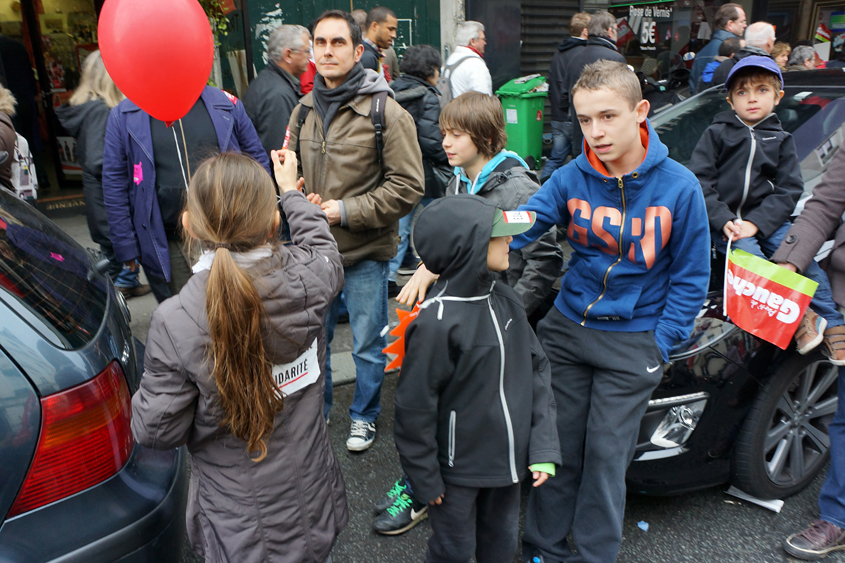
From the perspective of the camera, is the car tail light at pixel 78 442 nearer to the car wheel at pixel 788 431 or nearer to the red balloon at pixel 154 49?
the red balloon at pixel 154 49

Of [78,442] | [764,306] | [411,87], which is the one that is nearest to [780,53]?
[411,87]

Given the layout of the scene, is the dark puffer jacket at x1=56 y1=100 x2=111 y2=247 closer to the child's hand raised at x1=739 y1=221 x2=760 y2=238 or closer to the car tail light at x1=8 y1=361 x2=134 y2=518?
the car tail light at x1=8 y1=361 x2=134 y2=518

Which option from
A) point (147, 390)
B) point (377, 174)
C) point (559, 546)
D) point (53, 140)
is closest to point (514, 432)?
point (559, 546)

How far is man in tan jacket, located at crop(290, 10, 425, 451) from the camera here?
9.61 feet

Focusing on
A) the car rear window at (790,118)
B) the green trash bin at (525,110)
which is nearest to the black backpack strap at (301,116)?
the car rear window at (790,118)

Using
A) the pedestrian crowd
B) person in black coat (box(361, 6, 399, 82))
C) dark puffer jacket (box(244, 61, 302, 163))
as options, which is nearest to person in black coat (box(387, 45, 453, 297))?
person in black coat (box(361, 6, 399, 82))

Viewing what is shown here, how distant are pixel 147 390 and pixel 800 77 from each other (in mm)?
3889

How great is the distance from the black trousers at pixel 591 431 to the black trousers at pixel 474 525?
0.27 m

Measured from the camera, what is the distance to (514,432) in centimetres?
205

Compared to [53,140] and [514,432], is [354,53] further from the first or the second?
[53,140]

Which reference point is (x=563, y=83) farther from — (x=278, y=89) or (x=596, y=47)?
(x=278, y=89)

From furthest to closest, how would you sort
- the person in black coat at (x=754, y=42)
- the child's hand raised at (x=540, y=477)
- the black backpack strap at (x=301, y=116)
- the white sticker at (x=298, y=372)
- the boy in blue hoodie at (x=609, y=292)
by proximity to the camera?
the person in black coat at (x=754, y=42) < the black backpack strap at (x=301, y=116) < the boy in blue hoodie at (x=609, y=292) < the child's hand raised at (x=540, y=477) < the white sticker at (x=298, y=372)

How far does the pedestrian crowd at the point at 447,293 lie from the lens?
68.4 inches

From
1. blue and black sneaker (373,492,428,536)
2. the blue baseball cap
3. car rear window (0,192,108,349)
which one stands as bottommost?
blue and black sneaker (373,492,428,536)
